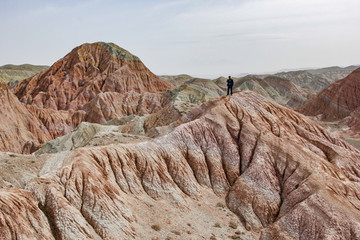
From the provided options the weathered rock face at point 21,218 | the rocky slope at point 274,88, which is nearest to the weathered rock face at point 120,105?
the weathered rock face at point 21,218

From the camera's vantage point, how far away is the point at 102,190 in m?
20.7

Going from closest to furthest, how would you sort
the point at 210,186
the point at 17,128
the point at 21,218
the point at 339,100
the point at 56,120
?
1. the point at 21,218
2. the point at 210,186
3. the point at 17,128
4. the point at 56,120
5. the point at 339,100

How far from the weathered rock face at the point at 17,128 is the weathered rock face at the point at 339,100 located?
86.7 metres

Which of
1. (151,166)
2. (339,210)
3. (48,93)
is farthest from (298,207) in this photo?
(48,93)

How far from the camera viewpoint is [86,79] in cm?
11075

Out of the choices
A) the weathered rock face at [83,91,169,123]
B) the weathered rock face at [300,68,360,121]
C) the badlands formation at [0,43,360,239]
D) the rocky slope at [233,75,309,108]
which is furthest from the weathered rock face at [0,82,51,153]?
the rocky slope at [233,75,309,108]

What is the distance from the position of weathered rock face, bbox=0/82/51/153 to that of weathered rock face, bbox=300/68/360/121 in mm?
→ 86697

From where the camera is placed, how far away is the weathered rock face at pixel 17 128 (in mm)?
59875

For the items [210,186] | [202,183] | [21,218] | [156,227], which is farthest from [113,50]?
[21,218]

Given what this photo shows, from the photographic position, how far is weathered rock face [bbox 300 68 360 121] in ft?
314

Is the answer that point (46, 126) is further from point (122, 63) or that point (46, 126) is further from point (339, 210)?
point (339, 210)

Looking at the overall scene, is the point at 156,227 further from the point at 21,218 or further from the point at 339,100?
the point at 339,100

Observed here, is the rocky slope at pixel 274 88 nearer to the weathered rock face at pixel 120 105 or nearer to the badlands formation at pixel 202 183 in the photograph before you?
the weathered rock face at pixel 120 105

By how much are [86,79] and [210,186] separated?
94.0 m
